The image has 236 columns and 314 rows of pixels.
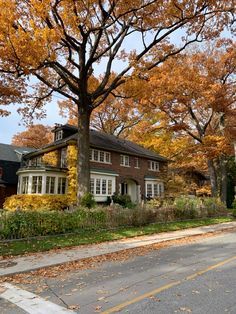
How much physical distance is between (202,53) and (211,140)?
901 centimetres

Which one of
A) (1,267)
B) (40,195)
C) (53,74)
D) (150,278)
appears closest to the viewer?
(150,278)

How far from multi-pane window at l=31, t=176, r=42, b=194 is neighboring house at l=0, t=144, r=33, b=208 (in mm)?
6694

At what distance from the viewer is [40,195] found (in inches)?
1040

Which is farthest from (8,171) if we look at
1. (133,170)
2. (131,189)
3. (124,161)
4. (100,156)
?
(133,170)

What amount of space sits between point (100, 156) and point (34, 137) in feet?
91.9

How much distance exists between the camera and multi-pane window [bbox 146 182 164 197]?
35.1m

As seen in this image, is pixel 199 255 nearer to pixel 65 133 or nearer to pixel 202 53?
pixel 65 133

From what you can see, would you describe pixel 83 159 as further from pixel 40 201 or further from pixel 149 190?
pixel 149 190

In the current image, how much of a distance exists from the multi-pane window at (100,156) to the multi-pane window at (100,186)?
6.31ft

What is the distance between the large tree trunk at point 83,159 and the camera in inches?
750

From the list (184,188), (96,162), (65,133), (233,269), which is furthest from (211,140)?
(233,269)

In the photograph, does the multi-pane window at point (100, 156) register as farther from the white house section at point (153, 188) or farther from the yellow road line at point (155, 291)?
the yellow road line at point (155, 291)

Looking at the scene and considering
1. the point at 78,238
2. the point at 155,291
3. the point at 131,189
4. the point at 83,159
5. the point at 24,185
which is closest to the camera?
the point at 155,291

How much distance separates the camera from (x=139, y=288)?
21.1 ft
